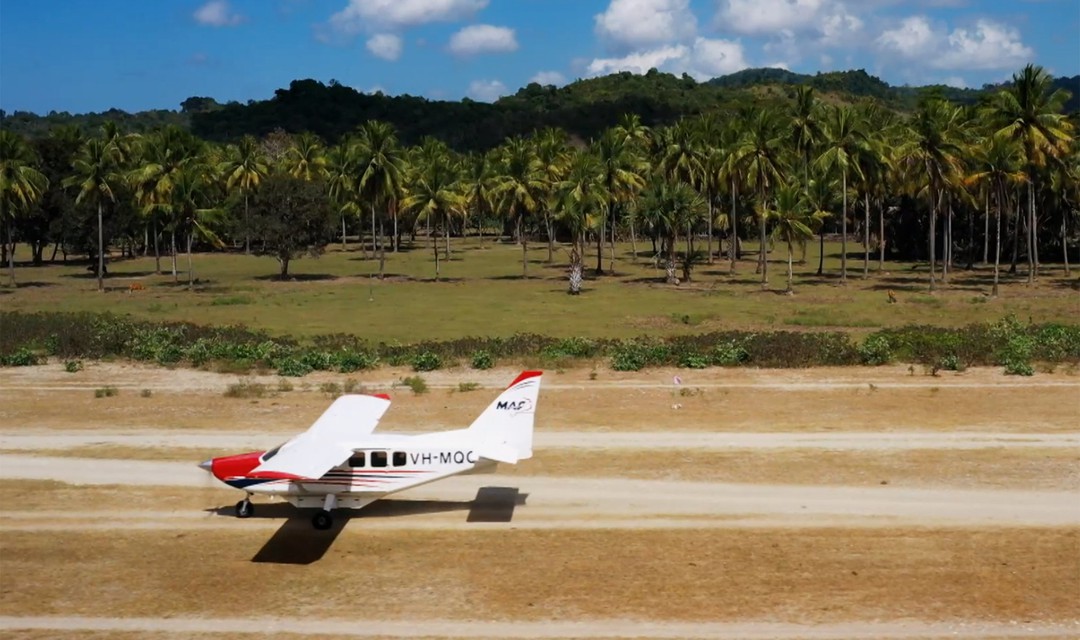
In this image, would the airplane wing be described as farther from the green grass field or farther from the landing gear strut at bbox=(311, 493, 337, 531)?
the green grass field

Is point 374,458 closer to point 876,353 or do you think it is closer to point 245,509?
point 245,509

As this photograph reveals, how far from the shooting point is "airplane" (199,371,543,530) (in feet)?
76.7

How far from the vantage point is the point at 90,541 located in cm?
2316

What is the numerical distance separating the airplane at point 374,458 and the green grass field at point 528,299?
31.4 metres

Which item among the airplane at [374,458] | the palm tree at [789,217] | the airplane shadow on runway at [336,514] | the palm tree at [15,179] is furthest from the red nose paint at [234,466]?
the palm tree at [15,179]

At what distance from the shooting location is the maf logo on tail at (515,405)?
80.5ft

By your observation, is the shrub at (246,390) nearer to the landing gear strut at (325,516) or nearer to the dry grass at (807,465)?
the dry grass at (807,465)

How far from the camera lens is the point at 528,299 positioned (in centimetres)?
7756

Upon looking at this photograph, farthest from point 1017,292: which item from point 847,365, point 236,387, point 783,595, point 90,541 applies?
point 90,541

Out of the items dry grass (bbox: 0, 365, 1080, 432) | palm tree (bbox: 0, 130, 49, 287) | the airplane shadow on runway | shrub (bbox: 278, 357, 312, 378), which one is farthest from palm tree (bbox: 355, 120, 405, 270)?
the airplane shadow on runway

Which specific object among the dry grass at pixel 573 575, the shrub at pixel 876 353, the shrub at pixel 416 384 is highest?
the shrub at pixel 876 353

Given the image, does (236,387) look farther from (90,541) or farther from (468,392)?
(90,541)

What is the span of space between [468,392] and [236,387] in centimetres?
906

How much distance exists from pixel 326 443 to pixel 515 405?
447 centimetres
